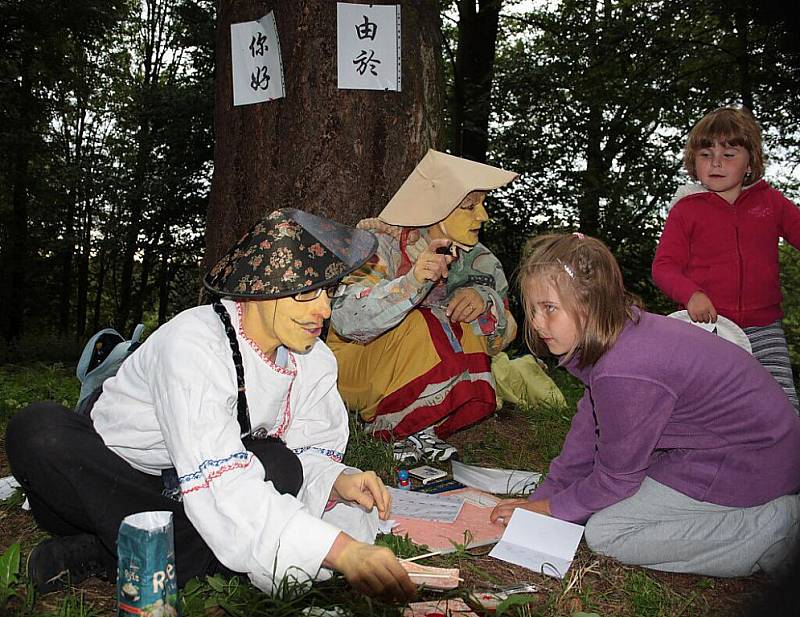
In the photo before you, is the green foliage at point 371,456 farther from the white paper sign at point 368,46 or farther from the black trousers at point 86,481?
the white paper sign at point 368,46

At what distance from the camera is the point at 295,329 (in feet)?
6.07

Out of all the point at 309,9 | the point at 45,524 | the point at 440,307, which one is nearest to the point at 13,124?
the point at 309,9

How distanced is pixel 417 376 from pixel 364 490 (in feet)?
3.78

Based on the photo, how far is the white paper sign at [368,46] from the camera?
3.43 m

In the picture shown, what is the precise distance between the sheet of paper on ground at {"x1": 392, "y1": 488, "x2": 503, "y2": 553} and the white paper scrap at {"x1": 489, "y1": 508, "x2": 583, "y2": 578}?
0.08 meters

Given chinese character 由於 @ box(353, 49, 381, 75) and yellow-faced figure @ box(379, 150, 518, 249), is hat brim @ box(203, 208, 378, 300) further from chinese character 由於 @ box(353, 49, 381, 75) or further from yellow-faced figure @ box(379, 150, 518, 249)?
chinese character 由於 @ box(353, 49, 381, 75)

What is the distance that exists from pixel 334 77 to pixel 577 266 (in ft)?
5.95

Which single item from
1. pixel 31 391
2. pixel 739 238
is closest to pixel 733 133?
pixel 739 238

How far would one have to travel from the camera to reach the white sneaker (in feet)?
10.1

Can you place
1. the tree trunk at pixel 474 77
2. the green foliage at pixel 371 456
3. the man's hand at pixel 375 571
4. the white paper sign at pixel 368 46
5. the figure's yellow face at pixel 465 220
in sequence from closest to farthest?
1. the man's hand at pixel 375 571
2. the green foliage at pixel 371 456
3. the figure's yellow face at pixel 465 220
4. the white paper sign at pixel 368 46
5. the tree trunk at pixel 474 77

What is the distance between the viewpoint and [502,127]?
8.91 m

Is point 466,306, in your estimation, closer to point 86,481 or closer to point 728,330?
point 728,330

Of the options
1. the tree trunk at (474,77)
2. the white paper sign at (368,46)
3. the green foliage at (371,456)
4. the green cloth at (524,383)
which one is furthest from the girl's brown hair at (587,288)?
the tree trunk at (474,77)

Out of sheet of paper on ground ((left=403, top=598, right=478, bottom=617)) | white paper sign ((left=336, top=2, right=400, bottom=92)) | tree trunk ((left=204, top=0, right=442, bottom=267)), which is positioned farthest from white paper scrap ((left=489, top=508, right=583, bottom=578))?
white paper sign ((left=336, top=2, right=400, bottom=92))
